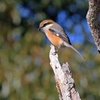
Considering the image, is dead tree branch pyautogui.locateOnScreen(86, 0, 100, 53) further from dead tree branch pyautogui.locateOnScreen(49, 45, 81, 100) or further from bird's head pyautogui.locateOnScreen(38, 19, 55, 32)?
bird's head pyautogui.locateOnScreen(38, 19, 55, 32)

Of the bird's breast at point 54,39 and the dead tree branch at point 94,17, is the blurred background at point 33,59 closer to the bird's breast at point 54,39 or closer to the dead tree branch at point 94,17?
the bird's breast at point 54,39

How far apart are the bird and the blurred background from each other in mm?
936

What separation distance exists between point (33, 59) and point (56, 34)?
1.45 meters

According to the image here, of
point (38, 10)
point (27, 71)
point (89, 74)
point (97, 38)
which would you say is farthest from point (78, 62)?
point (97, 38)

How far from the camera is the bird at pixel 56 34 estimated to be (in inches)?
182

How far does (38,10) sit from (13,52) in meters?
1.56

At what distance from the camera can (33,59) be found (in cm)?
620

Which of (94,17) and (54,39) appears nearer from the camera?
(94,17)

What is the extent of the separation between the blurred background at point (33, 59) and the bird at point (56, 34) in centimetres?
94

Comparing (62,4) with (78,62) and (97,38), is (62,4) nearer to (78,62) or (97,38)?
(78,62)

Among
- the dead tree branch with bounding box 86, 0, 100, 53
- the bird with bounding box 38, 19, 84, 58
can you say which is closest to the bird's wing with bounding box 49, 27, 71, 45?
the bird with bounding box 38, 19, 84, 58

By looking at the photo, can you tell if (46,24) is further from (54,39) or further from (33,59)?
(33,59)

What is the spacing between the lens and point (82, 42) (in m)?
6.98

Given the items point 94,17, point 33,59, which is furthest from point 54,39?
point 94,17
